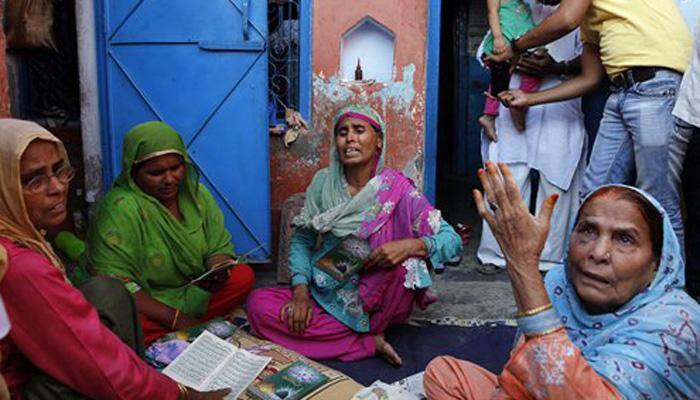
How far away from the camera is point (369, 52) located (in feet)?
15.6

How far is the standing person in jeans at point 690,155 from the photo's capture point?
3201 millimetres

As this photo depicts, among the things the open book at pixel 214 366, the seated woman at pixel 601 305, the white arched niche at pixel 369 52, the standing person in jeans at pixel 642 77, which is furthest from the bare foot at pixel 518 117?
the seated woman at pixel 601 305

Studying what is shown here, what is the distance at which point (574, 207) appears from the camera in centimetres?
448

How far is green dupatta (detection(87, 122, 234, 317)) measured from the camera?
317 centimetres

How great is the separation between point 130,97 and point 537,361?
338 centimetres

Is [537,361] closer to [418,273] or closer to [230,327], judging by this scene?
[418,273]

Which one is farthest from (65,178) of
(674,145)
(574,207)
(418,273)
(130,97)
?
(574,207)

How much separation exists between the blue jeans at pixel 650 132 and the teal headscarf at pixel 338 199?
1.21m

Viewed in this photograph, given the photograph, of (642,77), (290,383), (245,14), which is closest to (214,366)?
(290,383)

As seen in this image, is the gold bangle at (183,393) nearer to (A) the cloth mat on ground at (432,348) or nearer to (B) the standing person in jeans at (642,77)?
(A) the cloth mat on ground at (432,348)

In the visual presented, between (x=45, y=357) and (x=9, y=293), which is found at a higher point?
(x=9, y=293)

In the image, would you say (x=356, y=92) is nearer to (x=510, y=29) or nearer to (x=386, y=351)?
(x=510, y=29)

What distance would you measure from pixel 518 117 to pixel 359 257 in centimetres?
162

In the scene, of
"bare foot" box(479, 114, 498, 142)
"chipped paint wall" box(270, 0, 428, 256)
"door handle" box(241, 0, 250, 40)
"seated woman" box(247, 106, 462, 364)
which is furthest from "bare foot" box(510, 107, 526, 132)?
"door handle" box(241, 0, 250, 40)
